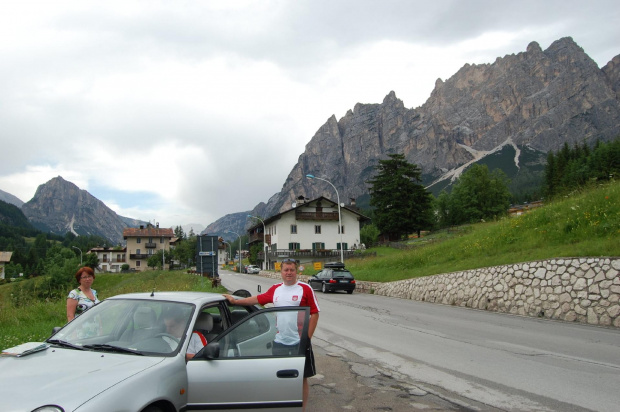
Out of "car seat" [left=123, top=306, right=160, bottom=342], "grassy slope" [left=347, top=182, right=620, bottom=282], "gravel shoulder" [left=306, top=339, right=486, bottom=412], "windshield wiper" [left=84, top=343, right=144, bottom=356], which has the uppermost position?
"grassy slope" [left=347, top=182, right=620, bottom=282]

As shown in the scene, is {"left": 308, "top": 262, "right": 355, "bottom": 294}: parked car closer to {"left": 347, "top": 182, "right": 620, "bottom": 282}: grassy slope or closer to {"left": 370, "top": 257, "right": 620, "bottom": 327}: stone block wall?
{"left": 347, "top": 182, "right": 620, "bottom": 282}: grassy slope

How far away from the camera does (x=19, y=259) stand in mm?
126562

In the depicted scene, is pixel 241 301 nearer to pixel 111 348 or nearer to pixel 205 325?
pixel 205 325

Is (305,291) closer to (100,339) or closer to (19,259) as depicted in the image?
(100,339)

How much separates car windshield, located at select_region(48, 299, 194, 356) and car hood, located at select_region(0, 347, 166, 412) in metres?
0.18

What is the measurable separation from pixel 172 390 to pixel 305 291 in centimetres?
197

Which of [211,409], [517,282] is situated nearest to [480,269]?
[517,282]

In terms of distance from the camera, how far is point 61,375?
332 cm

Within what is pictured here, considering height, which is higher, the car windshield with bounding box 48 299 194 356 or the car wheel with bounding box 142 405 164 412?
the car windshield with bounding box 48 299 194 356

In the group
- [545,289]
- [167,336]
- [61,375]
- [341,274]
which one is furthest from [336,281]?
[61,375]

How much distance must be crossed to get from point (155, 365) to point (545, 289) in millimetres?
13516

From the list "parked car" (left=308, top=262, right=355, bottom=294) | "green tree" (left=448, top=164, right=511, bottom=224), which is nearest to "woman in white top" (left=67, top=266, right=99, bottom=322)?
"parked car" (left=308, top=262, right=355, bottom=294)

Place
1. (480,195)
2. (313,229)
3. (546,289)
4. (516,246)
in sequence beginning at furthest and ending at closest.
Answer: (480,195), (313,229), (516,246), (546,289)

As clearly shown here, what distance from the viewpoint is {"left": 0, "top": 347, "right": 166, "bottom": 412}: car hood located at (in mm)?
2912
